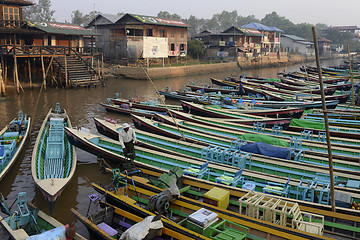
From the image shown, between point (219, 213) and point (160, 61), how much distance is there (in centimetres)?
4241

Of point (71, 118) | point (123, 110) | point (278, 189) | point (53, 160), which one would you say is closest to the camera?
point (278, 189)

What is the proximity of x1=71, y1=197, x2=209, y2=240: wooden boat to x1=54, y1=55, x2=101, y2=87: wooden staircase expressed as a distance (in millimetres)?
24711

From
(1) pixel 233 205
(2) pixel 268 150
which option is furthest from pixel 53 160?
(2) pixel 268 150

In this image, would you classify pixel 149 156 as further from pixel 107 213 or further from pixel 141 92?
pixel 141 92

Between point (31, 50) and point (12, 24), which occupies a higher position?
A: point (12, 24)

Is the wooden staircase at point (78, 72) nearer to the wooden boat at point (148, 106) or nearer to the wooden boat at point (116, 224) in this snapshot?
the wooden boat at point (148, 106)

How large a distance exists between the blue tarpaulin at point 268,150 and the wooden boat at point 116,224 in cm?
518

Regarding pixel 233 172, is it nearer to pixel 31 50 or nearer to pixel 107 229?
pixel 107 229

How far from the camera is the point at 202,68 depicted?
50.4 meters

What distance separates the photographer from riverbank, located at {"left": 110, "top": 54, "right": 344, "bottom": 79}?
1614 inches

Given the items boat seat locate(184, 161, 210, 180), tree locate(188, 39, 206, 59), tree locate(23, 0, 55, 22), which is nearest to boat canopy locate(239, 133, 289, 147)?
boat seat locate(184, 161, 210, 180)

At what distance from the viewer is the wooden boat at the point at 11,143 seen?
11.9 metres

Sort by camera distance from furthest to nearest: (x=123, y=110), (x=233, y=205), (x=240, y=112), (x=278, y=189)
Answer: (x=123, y=110), (x=240, y=112), (x=278, y=189), (x=233, y=205)

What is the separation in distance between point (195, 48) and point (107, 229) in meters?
50.6
